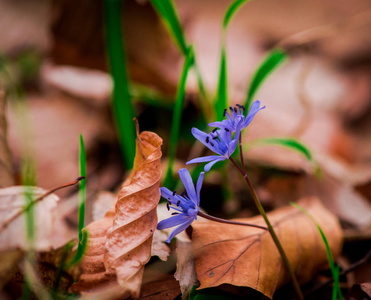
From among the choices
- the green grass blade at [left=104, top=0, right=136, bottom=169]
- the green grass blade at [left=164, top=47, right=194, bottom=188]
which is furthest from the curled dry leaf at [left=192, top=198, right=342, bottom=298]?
the green grass blade at [left=104, top=0, right=136, bottom=169]

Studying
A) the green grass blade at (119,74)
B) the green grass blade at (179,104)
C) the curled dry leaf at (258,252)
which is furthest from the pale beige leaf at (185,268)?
the green grass blade at (119,74)

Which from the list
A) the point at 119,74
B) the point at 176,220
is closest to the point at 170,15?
the point at 119,74

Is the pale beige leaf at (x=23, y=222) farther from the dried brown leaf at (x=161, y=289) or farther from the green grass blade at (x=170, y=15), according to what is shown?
the green grass blade at (x=170, y=15)

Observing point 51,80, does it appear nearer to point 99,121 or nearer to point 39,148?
point 99,121

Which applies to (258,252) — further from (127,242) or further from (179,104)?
(179,104)

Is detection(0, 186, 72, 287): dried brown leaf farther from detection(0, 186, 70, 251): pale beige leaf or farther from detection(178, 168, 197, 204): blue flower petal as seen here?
detection(178, 168, 197, 204): blue flower petal

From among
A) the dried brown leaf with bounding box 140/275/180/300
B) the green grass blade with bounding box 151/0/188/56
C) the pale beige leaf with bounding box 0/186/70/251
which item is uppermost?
the green grass blade with bounding box 151/0/188/56
